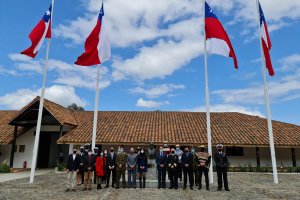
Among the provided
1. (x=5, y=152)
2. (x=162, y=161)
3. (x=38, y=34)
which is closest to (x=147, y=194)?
(x=162, y=161)

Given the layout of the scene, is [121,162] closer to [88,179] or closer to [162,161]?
[88,179]

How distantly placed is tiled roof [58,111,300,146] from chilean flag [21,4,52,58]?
8697mm

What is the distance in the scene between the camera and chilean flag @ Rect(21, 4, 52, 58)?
11.8 m

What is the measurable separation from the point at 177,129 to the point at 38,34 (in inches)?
497

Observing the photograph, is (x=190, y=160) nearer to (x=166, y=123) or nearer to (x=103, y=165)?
(x=103, y=165)

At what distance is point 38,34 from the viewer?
1209 cm

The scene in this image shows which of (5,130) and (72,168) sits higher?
(5,130)

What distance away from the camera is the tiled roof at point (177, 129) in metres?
19.0

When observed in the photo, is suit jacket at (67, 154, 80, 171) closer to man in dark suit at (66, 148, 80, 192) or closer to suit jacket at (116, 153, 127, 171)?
man in dark suit at (66, 148, 80, 192)

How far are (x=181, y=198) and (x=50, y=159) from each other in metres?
16.8

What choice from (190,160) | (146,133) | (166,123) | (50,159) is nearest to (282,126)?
(166,123)

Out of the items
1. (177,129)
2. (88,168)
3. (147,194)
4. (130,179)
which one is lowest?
(147,194)

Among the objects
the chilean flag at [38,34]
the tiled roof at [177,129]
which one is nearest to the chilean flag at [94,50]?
the chilean flag at [38,34]

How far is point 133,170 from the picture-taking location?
1091cm
